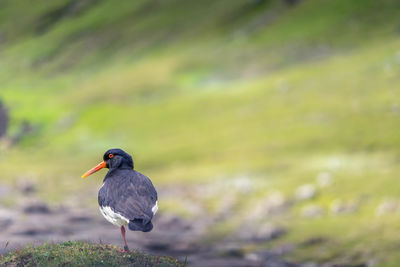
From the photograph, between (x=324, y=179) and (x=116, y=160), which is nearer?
(x=116, y=160)

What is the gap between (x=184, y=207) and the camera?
209 feet

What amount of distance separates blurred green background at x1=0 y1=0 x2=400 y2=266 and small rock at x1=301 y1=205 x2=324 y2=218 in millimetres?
257

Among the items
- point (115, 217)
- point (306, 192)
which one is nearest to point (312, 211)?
point (306, 192)

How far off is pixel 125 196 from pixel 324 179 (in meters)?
51.9

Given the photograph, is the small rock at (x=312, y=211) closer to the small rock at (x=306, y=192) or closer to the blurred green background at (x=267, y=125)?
the blurred green background at (x=267, y=125)

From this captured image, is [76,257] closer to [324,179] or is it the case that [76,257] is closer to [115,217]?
[115,217]

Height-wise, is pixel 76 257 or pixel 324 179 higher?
pixel 324 179

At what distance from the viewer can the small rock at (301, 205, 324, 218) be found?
55.5 m

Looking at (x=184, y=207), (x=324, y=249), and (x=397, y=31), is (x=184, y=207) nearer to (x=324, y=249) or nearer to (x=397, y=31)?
(x=324, y=249)

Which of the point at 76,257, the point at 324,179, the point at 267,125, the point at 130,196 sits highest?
the point at 267,125

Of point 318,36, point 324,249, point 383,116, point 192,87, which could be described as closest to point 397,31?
point 318,36

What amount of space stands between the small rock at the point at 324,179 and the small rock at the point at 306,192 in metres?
1.12

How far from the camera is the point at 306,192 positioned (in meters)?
62.1

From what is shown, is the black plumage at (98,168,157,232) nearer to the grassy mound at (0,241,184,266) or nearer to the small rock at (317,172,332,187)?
the grassy mound at (0,241,184,266)
